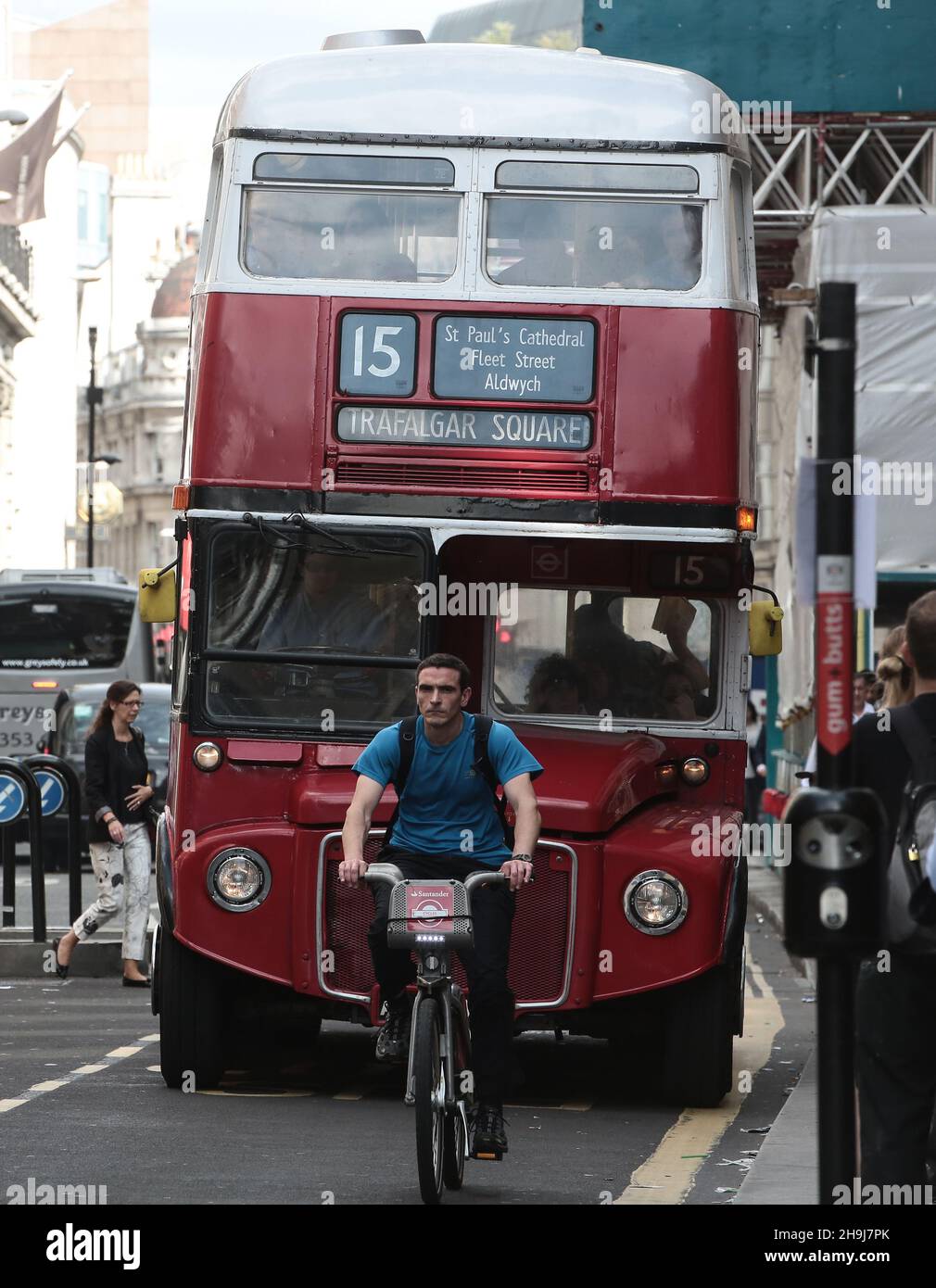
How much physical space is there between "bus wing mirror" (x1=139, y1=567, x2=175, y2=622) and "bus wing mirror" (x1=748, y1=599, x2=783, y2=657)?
8.25 ft

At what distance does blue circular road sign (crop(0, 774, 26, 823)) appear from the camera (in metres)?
16.8

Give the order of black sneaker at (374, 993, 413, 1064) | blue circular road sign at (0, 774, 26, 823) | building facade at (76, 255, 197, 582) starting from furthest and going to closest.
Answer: building facade at (76, 255, 197, 582) → blue circular road sign at (0, 774, 26, 823) → black sneaker at (374, 993, 413, 1064)

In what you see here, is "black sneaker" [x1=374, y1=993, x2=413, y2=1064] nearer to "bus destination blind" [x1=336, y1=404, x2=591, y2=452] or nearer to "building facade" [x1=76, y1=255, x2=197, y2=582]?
"bus destination blind" [x1=336, y1=404, x2=591, y2=452]

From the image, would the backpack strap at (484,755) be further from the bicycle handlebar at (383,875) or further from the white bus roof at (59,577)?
the white bus roof at (59,577)

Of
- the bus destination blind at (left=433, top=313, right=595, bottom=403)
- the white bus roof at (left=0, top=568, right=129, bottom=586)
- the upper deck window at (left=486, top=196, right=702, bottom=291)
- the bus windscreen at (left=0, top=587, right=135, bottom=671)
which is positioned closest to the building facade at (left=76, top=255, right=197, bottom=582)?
the white bus roof at (left=0, top=568, right=129, bottom=586)

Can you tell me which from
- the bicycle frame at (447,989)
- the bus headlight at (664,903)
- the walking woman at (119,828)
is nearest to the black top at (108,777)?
the walking woman at (119,828)

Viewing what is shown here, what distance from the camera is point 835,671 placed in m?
5.41

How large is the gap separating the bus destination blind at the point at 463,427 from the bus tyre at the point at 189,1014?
2257 mm

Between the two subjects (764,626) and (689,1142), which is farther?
(764,626)

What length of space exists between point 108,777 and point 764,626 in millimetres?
5937

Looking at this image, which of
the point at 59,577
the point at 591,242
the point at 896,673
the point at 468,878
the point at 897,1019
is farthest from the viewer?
the point at 59,577

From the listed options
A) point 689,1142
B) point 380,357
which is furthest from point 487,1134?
point 380,357

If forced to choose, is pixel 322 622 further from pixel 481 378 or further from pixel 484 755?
pixel 484 755
